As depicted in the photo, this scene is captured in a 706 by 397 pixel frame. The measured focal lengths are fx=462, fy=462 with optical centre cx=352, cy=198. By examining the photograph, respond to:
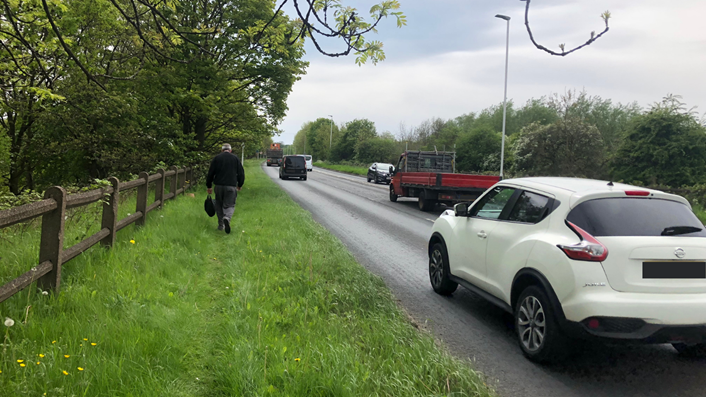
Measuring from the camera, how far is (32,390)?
8.80 ft

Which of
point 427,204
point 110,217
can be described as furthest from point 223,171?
point 427,204

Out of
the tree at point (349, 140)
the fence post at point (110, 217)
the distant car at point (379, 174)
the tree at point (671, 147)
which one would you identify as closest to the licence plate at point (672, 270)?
the fence post at point (110, 217)

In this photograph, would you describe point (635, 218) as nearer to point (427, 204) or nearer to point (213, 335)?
point (213, 335)

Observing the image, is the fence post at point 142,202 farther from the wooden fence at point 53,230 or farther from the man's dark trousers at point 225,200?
the wooden fence at point 53,230

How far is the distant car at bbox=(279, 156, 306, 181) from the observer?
1409 inches

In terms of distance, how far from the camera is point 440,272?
5.94 m

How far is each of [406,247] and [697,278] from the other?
19.8 feet

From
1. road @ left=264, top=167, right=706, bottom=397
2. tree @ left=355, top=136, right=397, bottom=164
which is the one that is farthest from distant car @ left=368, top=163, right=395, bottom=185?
road @ left=264, top=167, right=706, bottom=397

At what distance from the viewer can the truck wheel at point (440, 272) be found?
5.75 m

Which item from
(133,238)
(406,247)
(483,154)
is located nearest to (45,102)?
(133,238)

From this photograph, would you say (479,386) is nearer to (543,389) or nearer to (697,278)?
(543,389)

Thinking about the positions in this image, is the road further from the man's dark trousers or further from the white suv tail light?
the man's dark trousers

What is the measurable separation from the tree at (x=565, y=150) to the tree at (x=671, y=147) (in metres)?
7.29

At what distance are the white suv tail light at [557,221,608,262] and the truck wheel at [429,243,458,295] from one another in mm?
2195
